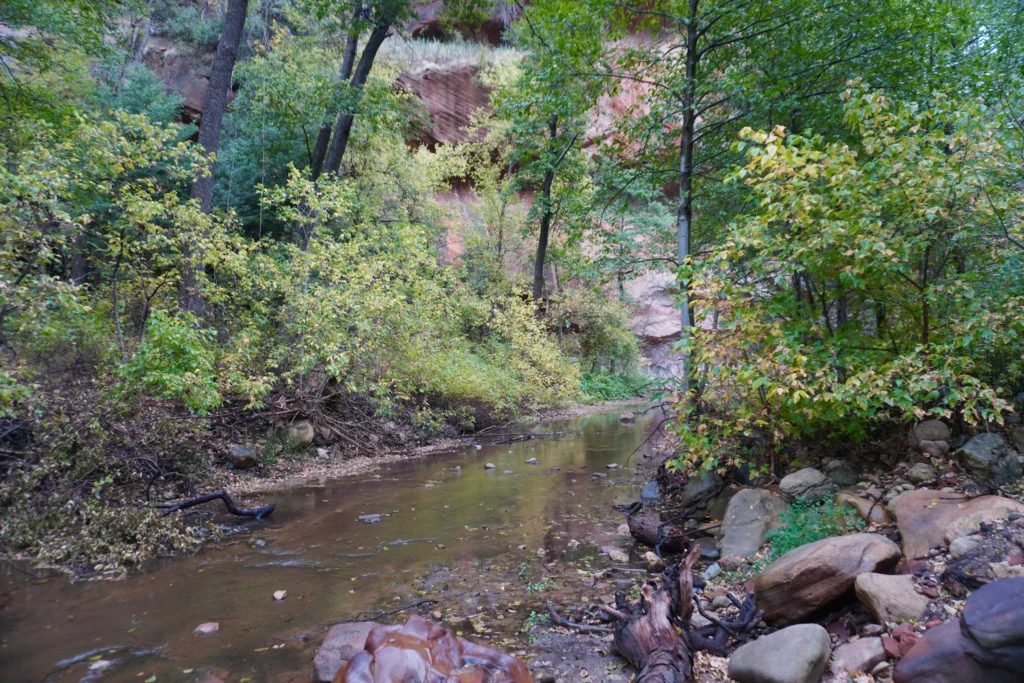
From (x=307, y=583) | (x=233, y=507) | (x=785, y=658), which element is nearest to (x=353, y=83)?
(x=233, y=507)

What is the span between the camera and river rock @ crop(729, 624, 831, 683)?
9.52ft

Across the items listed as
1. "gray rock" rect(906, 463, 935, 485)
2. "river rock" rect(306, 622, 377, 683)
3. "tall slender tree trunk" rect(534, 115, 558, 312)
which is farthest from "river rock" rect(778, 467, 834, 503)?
"tall slender tree trunk" rect(534, 115, 558, 312)

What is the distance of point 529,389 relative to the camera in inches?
744

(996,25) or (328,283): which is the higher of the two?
(996,25)

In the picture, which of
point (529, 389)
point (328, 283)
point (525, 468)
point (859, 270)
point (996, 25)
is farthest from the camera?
point (529, 389)

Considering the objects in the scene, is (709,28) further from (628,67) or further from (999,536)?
(999,536)

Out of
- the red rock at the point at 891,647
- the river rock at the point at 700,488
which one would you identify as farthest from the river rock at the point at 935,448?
the red rock at the point at 891,647

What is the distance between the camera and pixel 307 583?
4898mm

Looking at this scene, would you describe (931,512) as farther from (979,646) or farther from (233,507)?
(233,507)

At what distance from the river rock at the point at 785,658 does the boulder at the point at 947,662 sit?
0.39 metres

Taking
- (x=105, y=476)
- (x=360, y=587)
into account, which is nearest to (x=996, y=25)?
(x=360, y=587)

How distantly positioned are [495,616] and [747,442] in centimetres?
381

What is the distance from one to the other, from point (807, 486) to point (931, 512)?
1.37 meters

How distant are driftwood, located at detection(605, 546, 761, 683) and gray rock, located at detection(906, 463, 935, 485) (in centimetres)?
198
